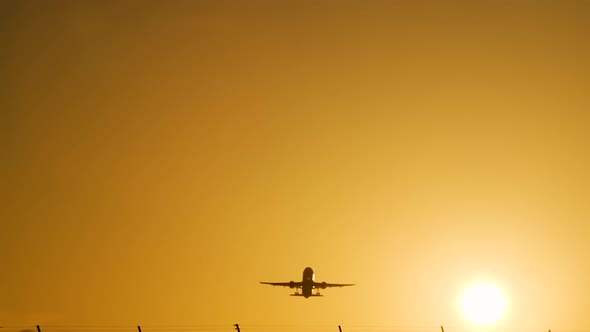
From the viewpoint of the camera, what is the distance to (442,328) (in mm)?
65250

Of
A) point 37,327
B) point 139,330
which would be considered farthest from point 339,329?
point 37,327

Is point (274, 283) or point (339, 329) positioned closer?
point (339, 329)

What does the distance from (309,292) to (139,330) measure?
14221 centimetres

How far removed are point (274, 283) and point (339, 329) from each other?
142183 millimetres

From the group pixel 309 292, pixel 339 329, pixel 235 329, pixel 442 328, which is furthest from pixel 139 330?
pixel 309 292

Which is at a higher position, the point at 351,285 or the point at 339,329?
the point at 351,285

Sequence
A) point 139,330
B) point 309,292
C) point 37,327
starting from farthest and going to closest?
point 309,292, point 139,330, point 37,327

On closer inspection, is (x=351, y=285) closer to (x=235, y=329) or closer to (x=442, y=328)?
(x=442, y=328)

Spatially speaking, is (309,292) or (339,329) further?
(309,292)

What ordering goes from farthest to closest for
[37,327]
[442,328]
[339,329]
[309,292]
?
[309,292] < [442,328] < [339,329] < [37,327]

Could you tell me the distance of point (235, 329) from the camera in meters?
53.5

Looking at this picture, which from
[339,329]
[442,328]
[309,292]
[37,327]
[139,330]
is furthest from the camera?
[309,292]

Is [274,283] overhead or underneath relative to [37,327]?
overhead

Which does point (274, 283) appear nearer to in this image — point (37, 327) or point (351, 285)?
point (351, 285)
